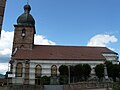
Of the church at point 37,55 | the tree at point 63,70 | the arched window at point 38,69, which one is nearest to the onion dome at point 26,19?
the church at point 37,55

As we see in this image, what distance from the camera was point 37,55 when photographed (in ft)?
200

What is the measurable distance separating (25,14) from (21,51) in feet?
40.7

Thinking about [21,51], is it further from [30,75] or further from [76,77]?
[76,77]

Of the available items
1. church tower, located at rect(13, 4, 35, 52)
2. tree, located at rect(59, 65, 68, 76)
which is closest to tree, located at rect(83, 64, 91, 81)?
tree, located at rect(59, 65, 68, 76)

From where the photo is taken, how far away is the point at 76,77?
187 ft

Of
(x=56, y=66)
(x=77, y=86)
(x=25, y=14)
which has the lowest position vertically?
(x=77, y=86)

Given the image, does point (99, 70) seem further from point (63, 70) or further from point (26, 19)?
point (26, 19)

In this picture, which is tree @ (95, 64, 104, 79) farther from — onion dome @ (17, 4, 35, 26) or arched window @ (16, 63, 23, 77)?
onion dome @ (17, 4, 35, 26)

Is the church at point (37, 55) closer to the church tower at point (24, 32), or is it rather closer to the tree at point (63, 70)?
→ the church tower at point (24, 32)

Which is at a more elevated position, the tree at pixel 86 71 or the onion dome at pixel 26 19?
the onion dome at pixel 26 19

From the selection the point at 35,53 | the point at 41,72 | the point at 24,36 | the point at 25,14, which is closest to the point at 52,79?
the point at 41,72

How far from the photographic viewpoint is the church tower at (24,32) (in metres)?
62.4

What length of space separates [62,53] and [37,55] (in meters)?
7.67

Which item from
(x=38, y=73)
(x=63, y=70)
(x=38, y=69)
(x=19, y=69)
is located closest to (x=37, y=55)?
(x=38, y=69)
